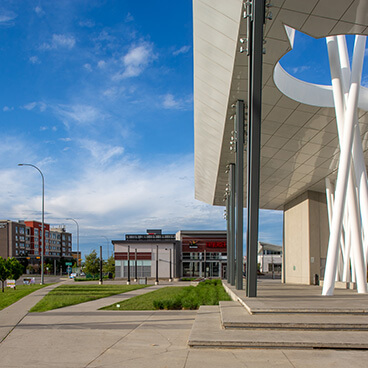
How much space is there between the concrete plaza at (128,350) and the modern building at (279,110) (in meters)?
3.99

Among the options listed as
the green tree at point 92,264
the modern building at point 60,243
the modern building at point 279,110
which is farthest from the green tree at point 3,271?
the modern building at point 60,243


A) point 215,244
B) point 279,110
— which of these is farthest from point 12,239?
point 279,110

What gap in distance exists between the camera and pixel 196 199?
153ft

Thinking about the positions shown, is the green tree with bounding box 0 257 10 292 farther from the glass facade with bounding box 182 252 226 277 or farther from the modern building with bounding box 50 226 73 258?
the modern building with bounding box 50 226 73 258

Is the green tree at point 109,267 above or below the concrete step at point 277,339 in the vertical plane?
below

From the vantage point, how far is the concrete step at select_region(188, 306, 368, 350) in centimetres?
712

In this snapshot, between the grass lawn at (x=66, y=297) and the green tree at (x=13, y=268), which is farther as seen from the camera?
the green tree at (x=13, y=268)

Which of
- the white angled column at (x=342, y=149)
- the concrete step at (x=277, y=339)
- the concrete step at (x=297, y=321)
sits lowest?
the concrete step at (x=277, y=339)

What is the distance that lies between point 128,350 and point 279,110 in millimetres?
12458

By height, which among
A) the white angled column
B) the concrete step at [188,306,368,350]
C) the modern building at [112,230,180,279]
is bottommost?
the modern building at [112,230,180,279]

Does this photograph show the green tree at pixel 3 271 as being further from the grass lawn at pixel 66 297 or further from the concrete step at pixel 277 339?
the concrete step at pixel 277 339

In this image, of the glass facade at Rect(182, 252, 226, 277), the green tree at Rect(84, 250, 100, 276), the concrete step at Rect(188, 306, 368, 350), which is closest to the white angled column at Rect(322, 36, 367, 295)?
the concrete step at Rect(188, 306, 368, 350)

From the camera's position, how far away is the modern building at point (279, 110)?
11328 millimetres

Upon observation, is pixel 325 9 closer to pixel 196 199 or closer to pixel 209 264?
pixel 196 199
